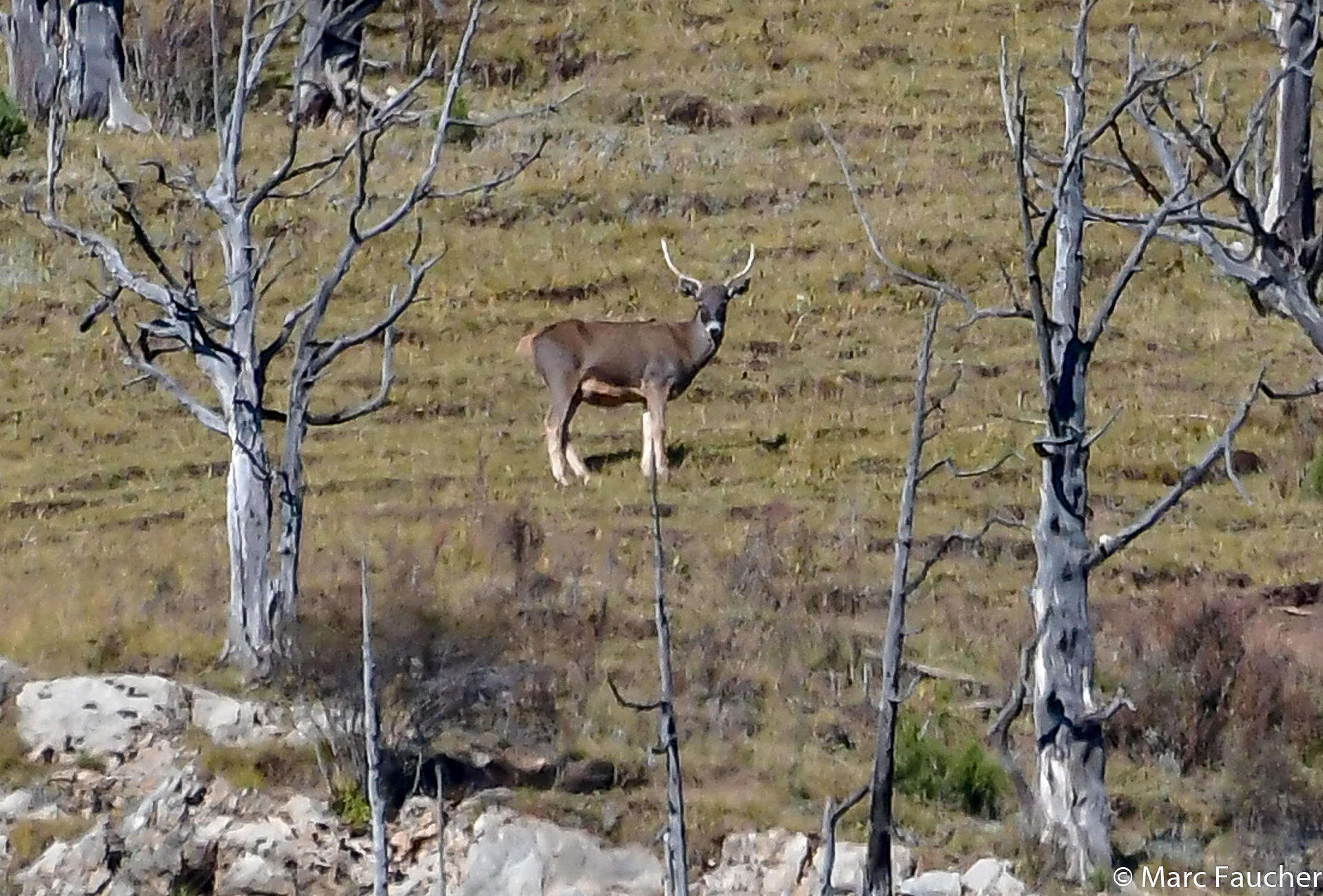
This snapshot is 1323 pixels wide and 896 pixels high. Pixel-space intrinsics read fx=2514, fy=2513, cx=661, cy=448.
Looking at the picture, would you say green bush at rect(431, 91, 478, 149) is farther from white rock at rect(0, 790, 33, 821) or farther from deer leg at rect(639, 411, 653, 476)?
white rock at rect(0, 790, 33, 821)

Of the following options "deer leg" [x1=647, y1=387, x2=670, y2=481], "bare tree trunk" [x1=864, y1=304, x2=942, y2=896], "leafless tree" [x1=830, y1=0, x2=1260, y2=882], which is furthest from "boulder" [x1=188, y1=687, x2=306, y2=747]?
"deer leg" [x1=647, y1=387, x2=670, y2=481]

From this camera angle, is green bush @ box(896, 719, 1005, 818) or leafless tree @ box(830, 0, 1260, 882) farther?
green bush @ box(896, 719, 1005, 818)

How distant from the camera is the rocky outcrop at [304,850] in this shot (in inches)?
504

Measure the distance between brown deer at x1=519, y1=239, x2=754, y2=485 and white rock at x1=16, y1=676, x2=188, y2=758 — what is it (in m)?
6.30

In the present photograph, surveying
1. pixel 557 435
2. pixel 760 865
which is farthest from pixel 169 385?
pixel 557 435

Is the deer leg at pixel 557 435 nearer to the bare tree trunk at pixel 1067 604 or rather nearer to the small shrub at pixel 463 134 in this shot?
the bare tree trunk at pixel 1067 604

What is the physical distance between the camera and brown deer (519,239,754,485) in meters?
20.5

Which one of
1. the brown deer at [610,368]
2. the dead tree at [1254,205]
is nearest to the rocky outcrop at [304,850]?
the dead tree at [1254,205]

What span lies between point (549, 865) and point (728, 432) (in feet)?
30.0

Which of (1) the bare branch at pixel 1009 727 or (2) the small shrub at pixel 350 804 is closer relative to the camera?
(1) the bare branch at pixel 1009 727

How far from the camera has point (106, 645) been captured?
1530 centimetres

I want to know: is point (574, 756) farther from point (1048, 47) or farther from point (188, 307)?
point (1048, 47)

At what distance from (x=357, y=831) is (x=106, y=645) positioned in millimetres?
2798

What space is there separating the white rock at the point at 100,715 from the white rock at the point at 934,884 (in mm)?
4308
